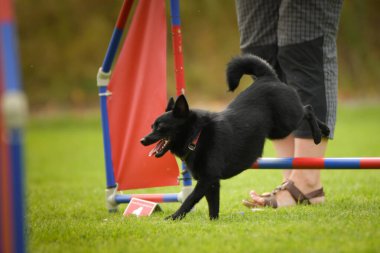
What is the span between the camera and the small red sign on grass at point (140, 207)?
326cm

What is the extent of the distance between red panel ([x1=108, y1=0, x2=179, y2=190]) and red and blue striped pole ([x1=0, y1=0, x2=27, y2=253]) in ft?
6.48

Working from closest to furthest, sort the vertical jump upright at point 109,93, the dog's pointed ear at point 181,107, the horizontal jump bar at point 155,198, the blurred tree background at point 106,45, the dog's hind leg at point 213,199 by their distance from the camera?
the dog's pointed ear at point 181,107 → the dog's hind leg at point 213,199 → the vertical jump upright at point 109,93 → the horizontal jump bar at point 155,198 → the blurred tree background at point 106,45

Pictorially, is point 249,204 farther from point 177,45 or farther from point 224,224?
point 177,45

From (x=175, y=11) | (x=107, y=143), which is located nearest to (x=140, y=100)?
(x=107, y=143)

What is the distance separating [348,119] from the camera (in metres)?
13.8

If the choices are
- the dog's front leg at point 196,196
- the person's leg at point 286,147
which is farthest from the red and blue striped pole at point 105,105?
the person's leg at point 286,147

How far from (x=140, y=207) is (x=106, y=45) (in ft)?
46.4

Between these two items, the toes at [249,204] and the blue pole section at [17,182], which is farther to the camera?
the toes at [249,204]

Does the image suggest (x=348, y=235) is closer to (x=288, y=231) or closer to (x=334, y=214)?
(x=288, y=231)

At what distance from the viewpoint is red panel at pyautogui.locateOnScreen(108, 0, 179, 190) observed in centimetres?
349

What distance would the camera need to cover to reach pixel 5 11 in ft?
4.87

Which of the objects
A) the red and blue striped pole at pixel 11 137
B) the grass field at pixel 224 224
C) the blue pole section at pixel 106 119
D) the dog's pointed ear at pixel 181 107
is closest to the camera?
the red and blue striped pole at pixel 11 137

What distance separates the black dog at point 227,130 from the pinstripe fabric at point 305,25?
0.25 metres

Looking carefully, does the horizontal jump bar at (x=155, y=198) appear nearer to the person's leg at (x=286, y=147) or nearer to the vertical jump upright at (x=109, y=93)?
the vertical jump upright at (x=109, y=93)
